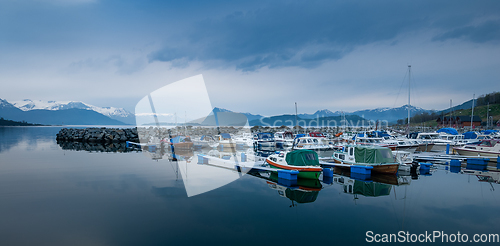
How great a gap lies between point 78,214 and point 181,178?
855 cm

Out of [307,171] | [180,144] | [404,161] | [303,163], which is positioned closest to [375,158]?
[404,161]

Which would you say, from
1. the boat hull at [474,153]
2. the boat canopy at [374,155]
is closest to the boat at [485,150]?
the boat hull at [474,153]

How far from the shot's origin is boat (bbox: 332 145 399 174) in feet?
68.1

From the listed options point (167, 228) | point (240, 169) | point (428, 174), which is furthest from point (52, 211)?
point (428, 174)

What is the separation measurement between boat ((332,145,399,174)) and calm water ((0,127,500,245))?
1222 mm

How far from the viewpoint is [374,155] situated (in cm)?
2114

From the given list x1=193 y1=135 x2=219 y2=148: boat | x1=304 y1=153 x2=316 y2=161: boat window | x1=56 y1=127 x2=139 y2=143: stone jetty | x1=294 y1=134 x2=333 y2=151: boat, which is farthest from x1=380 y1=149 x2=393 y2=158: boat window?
x1=56 y1=127 x2=139 y2=143: stone jetty

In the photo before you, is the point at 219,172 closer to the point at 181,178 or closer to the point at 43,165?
the point at 181,178

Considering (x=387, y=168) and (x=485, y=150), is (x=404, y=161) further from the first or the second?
(x=485, y=150)

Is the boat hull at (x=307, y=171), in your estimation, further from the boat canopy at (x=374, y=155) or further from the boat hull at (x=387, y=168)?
the boat canopy at (x=374, y=155)

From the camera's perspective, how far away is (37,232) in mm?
10195

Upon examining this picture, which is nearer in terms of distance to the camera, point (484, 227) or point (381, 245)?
point (381, 245)

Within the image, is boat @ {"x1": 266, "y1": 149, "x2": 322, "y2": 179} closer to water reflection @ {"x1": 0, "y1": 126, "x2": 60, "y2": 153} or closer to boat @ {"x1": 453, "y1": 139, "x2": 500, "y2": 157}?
boat @ {"x1": 453, "y1": 139, "x2": 500, "y2": 157}

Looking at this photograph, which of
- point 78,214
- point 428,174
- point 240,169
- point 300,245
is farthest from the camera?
point 240,169
